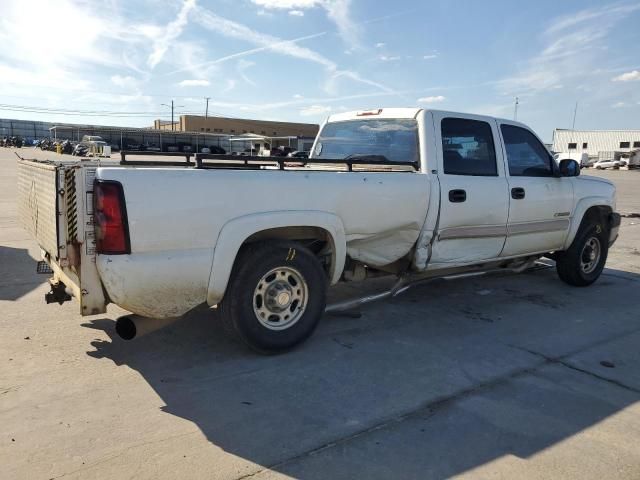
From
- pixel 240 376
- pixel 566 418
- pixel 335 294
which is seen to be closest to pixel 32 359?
pixel 240 376

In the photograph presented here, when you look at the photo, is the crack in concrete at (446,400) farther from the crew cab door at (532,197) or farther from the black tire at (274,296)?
the crew cab door at (532,197)

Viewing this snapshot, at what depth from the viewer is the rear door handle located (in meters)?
4.88

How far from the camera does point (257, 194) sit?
12.1 ft

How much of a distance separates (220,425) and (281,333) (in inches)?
42.8

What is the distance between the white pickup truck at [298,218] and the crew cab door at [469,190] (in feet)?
0.05

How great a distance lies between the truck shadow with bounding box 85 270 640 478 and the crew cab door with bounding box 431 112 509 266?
71 cm

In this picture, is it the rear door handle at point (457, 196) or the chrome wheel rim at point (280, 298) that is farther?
the rear door handle at point (457, 196)

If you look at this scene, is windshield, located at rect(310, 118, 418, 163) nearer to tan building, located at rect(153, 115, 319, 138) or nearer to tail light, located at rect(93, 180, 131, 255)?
tail light, located at rect(93, 180, 131, 255)

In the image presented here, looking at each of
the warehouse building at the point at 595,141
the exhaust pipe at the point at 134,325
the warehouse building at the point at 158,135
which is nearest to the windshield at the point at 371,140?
the exhaust pipe at the point at 134,325

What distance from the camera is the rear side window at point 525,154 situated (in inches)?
222

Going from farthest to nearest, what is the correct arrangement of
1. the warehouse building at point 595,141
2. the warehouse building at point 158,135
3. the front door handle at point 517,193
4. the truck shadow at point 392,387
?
the warehouse building at point 595,141
the warehouse building at point 158,135
the front door handle at point 517,193
the truck shadow at point 392,387

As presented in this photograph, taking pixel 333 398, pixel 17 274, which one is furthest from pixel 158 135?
pixel 333 398

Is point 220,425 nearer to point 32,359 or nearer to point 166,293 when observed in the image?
point 166,293

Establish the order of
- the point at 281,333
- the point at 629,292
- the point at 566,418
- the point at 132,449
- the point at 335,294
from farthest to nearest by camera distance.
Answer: the point at 629,292, the point at 335,294, the point at 281,333, the point at 566,418, the point at 132,449
